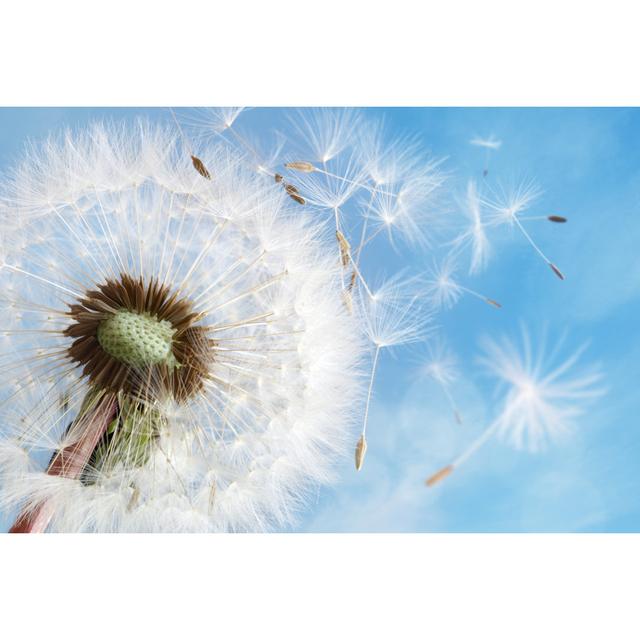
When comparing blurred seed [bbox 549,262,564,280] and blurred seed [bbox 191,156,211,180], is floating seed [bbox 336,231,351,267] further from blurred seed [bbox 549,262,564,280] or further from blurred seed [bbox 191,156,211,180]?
blurred seed [bbox 549,262,564,280]

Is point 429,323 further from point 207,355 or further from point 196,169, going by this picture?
point 196,169

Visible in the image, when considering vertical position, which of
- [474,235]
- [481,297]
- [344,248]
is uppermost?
[474,235]

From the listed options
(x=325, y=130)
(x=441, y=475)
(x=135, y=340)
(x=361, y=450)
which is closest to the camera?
(x=441, y=475)

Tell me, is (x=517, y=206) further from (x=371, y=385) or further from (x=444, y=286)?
(x=371, y=385)

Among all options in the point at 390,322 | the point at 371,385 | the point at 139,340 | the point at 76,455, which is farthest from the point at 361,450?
the point at 76,455

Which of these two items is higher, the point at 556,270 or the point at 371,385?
the point at 556,270

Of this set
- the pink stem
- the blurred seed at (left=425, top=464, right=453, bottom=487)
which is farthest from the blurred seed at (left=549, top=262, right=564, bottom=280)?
the pink stem

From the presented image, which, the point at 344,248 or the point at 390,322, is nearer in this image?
the point at 390,322

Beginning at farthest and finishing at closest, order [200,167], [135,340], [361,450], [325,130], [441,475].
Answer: [200,167] < [325,130] < [135,340] < [361,450] < [441,475]

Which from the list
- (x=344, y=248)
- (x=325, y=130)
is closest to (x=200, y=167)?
(x=325, y=130)

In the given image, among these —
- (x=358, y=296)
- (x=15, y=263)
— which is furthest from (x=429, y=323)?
(x=15, y=263)
